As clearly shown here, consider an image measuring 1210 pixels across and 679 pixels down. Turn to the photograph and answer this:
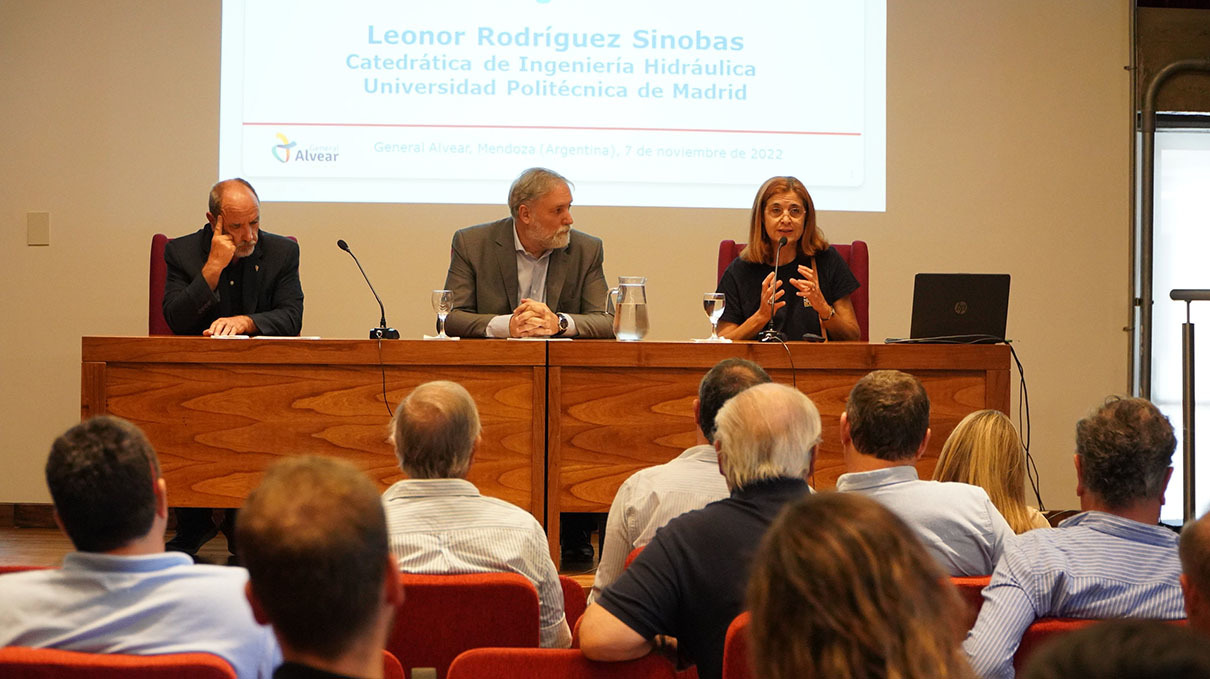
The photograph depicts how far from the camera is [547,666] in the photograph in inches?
59.4

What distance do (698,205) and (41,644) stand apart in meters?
4.01

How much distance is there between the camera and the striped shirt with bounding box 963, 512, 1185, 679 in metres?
1.60

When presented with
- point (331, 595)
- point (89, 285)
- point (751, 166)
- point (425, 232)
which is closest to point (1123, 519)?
point (331, 595)

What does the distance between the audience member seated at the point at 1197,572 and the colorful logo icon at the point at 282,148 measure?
14.3 ft

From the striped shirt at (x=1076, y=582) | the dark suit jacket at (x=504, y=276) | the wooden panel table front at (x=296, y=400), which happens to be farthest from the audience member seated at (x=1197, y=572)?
the dark suit jacket at (x=504, y=276)

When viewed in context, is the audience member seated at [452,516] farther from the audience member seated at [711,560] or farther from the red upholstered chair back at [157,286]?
the red upholstered chair back at [157,286]

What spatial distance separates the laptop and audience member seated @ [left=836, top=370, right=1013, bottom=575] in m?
1.40

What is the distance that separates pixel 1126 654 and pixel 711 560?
1.13 meters

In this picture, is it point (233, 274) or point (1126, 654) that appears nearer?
point (1126, 654)

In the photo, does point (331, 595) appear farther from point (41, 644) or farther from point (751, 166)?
point (751, 166)

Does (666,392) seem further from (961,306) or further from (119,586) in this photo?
(119,586)

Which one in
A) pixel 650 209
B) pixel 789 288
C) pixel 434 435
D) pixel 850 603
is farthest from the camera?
pixel 650 209

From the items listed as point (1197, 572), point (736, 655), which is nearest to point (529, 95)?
point (736, 655)

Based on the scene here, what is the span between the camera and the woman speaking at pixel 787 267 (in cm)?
400
